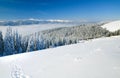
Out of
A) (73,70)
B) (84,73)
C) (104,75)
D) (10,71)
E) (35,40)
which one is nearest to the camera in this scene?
(104,75)

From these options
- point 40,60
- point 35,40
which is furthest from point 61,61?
point 35,40

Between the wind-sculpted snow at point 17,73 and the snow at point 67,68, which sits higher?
the snow at point 67,68

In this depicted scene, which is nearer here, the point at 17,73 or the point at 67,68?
the point at 17,73

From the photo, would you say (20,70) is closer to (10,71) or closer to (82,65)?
(10,71)

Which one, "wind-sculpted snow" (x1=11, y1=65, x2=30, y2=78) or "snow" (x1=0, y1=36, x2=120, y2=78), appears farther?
"wind-sculpted snow" (x1=11, y1=65, x2=30, y2=78)

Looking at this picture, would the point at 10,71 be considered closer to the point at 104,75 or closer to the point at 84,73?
the point at 84,73

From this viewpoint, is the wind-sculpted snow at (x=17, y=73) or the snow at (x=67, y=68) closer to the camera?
the snow at (x=67, y=68)

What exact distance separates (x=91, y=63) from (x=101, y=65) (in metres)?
0.78

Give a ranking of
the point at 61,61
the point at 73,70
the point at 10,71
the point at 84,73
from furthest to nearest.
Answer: the point at 61,61
the point at 10,71
the point at 73,70
the point at 84,73

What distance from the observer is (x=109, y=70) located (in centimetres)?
905

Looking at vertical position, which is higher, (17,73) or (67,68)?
(67,68)

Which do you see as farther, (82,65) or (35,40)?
(35,40)

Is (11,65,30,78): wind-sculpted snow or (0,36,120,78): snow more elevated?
(0,36,120,78): snow

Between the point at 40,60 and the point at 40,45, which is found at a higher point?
the point at 40,60
